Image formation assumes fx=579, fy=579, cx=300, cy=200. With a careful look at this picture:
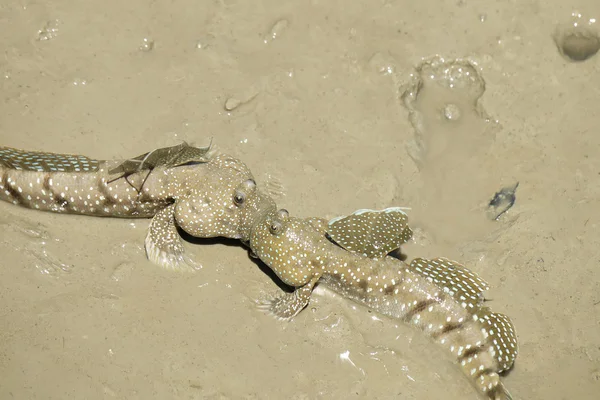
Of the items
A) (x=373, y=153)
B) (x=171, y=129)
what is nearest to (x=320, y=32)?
(x=373, y=153)

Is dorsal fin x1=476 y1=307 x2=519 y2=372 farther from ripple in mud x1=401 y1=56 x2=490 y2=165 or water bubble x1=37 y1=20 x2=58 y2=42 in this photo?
water bubble x1=37 y1=20 x2=58 y2=42

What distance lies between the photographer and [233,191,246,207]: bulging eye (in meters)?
5.62

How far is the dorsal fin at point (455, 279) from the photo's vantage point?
5695mm

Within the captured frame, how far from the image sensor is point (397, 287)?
568cm

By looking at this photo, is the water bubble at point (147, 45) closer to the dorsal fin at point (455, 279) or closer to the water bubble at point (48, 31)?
the water bubble at point (48, 31)

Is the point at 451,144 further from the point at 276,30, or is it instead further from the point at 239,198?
the point at 239,198

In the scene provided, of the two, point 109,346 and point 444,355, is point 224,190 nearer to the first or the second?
point 109,346

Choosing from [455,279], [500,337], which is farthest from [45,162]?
[500,337]

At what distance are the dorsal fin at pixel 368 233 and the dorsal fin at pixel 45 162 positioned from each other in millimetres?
2561

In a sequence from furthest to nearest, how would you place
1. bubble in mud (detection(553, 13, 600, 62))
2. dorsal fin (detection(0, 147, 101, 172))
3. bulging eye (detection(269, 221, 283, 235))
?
bubble in mud (detection(553, 13, 600, 62)) → dorsal fin (detection(0, 147, 101, 172)) → bulging eye (detection(269, 221, 283, 235))

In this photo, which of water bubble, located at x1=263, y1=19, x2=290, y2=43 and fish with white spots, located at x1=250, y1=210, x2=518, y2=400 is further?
water bubble, located at x1=263, y1=19, x2=290, y2=43

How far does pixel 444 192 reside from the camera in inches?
259

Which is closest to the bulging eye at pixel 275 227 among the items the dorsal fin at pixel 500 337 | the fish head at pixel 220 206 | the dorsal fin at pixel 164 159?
the fish head at pixel 220 206

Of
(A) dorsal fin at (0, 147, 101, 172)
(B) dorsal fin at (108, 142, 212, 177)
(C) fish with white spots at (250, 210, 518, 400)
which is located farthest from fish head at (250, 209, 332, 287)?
(A) dorsal fin at (0, 147, 101, 172)
